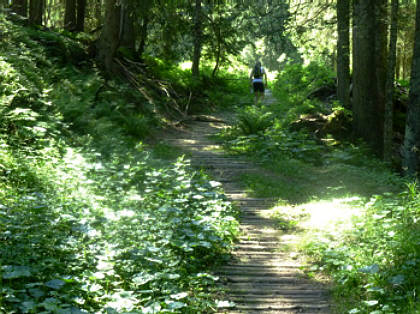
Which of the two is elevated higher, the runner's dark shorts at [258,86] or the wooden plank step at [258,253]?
the runner's dark shorts at [258,86]

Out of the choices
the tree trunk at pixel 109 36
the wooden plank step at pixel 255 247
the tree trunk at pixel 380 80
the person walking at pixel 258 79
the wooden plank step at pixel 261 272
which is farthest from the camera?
A: the person walking at pixel 258 79

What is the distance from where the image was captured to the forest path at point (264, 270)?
16.4ft

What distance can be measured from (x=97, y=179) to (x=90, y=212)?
5.79ft

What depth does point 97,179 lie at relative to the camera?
24.7 feet

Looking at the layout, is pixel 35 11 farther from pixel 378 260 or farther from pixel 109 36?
pixel 378 260

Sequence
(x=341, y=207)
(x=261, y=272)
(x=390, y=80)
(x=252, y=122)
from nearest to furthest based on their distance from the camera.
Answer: (x=261, y=272) → (x=341, y=207) → (x=390, y=80) → (x=252, y=122)

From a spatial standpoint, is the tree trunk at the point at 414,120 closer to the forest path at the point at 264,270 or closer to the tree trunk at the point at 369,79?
the tree trunk at the point at 369,79

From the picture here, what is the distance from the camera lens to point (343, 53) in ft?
47.7

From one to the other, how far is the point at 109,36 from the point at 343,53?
7492mm

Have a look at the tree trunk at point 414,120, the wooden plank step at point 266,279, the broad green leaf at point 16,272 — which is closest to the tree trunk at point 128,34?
the tree trunk at point 414,120

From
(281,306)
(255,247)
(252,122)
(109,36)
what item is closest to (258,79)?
(252,122)

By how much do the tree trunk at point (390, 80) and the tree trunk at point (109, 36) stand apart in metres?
7.81

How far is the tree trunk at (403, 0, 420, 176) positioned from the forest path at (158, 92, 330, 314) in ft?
12.1

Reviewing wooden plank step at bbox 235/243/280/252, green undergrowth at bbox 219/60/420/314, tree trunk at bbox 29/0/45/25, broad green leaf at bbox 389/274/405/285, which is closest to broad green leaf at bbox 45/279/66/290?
green undergrowth at bbox 219/60/420/314
